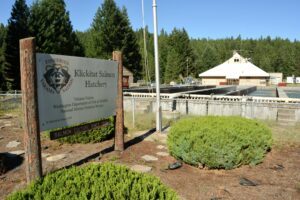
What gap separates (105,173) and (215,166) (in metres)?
3.81

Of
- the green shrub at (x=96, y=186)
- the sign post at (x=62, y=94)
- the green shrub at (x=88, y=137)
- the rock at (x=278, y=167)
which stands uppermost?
the sign post at (x=62, y=94)

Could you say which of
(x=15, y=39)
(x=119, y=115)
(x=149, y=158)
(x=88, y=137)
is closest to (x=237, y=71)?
(x=15, y=39)

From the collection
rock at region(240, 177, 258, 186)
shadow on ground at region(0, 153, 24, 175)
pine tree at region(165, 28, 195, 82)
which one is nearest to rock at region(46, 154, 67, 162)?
shadow on ground at region(0, 153, 24, 175)

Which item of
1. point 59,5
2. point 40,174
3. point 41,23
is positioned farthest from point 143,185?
point 59,5

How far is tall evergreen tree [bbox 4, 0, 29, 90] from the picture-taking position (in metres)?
36.9

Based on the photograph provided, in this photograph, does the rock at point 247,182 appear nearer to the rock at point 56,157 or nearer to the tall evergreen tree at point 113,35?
the rock at point 56,157

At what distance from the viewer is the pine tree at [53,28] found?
136 ft

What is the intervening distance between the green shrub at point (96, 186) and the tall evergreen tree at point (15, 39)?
37.2 metres

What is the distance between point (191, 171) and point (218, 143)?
34.0 inches

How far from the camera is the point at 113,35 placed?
5550 cm

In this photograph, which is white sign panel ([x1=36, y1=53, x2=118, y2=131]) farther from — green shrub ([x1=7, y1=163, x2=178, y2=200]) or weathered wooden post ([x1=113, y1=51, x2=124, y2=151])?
green shrub ([x1=7, y1=163, x2=178, y2=200])

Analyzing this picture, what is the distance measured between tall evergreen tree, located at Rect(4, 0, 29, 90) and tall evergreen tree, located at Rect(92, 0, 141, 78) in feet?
56.1

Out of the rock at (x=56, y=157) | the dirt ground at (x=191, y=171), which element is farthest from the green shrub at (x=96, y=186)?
the rock at (x=56, y=157)

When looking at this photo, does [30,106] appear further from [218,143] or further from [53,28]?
[53,28]
